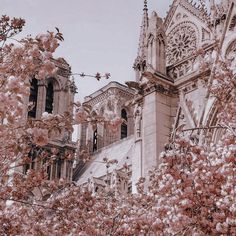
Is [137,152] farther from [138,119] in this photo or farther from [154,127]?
[138,119]

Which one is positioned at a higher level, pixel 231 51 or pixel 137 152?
pixel 231 51

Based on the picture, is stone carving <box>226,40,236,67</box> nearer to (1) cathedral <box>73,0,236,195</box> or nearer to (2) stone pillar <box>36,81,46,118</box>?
(1) cathedral <box>73,0,236,195</box>

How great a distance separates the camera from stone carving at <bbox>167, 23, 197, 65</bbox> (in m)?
26.6

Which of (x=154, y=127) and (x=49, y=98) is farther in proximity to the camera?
(x=49, y=98)

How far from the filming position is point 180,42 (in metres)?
27.6

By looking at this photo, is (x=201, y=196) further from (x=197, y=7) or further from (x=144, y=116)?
(x=197, y=7)

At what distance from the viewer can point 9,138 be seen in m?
5.73

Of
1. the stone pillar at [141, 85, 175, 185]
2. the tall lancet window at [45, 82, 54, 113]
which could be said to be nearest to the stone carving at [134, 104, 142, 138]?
the stone pillar at [141, 85, 175, 185]

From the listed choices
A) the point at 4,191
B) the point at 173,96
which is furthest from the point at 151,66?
the point at 4,191

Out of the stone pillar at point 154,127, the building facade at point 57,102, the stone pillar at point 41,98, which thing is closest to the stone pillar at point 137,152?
the stone pillar at point 154,127

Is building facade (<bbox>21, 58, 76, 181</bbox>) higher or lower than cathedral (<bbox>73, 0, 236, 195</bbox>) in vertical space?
higher

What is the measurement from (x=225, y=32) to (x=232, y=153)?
6.62 meters

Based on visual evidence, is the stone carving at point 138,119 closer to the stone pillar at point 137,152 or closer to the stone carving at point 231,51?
the stone pillar at point 137,152

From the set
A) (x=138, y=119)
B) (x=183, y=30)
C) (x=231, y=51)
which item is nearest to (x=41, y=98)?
(x=183, y=30)
